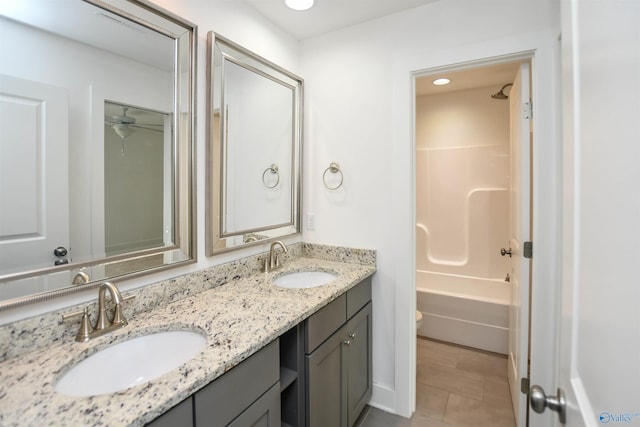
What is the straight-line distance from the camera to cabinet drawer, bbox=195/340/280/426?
0.85 metres

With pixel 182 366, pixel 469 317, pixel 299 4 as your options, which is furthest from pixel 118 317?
pixel 469 317

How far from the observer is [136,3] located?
1229 mm

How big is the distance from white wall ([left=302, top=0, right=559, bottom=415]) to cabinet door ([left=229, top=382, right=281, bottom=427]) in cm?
101

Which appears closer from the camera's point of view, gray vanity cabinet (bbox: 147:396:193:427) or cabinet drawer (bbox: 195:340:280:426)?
gray vanity cabinet (bbox: 147:396:193:427)

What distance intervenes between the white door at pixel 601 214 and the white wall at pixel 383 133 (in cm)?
119

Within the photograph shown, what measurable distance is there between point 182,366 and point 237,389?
19 centimetres

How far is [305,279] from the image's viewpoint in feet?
6.37

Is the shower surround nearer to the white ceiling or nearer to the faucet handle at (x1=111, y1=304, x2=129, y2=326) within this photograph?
the white ceiling

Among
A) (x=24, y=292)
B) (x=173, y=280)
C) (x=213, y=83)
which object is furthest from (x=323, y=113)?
(x=24, y=292)

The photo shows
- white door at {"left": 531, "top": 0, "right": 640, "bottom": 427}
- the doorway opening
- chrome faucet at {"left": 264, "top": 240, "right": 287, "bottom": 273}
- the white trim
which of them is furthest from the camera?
the doorway opening

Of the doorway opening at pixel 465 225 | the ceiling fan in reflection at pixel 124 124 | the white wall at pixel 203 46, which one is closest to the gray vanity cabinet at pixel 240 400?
the white wall at pixel 203 46

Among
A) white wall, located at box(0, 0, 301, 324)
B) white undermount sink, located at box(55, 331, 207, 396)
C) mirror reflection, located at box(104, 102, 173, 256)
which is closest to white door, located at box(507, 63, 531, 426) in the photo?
white wall, located at box(0, 0, 301, 324)

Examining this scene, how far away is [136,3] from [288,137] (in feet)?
3.40

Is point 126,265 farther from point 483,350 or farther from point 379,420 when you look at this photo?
point 483,350
